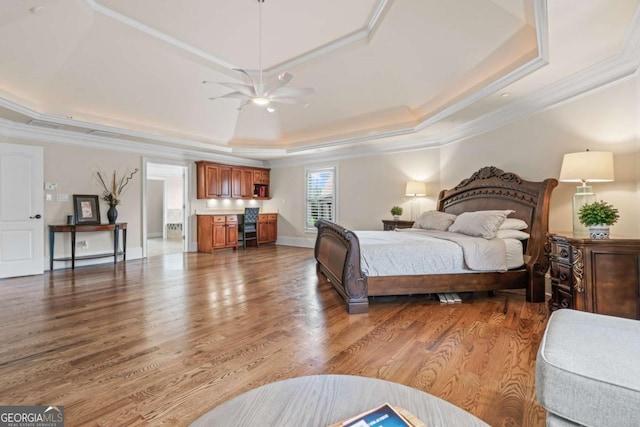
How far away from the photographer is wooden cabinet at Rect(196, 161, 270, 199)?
24.8ft

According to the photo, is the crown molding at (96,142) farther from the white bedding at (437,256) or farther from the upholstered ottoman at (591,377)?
the upholstered ottoman at (591,377)

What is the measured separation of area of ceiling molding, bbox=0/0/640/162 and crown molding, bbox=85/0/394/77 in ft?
0.04

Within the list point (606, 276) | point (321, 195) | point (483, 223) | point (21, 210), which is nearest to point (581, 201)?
point (606, 276)

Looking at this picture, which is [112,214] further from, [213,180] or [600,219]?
[600,219]

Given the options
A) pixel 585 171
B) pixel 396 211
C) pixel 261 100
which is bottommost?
pixel 396 211

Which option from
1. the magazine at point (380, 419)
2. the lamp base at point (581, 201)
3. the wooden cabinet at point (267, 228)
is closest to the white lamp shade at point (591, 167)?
the lamp base at point (581, 201)

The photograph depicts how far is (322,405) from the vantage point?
3.31ft

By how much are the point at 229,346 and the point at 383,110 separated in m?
5.03

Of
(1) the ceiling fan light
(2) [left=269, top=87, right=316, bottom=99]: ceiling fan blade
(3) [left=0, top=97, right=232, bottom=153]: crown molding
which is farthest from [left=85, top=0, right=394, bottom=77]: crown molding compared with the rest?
(3) [left=0, top=97, right=232, bottom=153]: crown molding

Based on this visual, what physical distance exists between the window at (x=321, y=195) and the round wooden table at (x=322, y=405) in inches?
263

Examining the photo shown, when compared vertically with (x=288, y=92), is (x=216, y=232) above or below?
below

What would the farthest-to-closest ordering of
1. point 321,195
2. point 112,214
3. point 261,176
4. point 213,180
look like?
point 261,176 < point 321,195 < point 213,180 < point 112,214

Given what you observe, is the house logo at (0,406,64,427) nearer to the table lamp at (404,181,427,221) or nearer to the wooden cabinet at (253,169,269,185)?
the table lamp at (404,181,427,221)

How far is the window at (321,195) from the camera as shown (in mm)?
7844
